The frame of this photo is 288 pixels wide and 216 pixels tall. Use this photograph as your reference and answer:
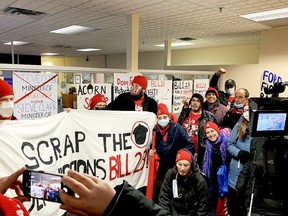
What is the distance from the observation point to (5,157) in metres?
1.84

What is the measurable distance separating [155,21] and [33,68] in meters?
2.70

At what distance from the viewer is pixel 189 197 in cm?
244

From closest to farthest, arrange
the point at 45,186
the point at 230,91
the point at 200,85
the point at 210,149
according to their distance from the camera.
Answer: the point at 45,186 → the point at 210,149 → the point at 230,91 → the point at 200,85

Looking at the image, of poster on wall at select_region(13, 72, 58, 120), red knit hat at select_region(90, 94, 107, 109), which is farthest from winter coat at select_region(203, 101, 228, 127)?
poster on wall at select_region(13, 72, 58, 120)

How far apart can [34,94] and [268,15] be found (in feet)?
12.2

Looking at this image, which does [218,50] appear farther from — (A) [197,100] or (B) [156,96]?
(A) [197,100]

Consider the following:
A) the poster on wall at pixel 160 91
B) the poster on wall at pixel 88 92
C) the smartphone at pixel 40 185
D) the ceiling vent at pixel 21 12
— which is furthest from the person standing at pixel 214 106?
the smartphone at pixel 40 185

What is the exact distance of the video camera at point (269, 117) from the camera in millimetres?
1854

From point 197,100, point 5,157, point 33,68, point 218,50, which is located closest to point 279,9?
point 197,100

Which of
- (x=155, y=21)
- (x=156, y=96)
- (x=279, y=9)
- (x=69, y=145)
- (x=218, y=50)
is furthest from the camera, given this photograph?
(x=218, y=50)

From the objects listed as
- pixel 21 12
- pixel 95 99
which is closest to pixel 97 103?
pixel 95 99

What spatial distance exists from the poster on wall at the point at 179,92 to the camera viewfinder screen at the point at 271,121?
8.07ft

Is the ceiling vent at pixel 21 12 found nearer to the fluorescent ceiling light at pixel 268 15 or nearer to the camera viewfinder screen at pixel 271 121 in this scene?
the fluorescent ceiling light at pixel 268 15

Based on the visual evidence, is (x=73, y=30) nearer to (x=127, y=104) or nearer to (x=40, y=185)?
(x=127, y=104)
